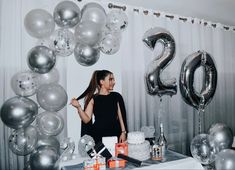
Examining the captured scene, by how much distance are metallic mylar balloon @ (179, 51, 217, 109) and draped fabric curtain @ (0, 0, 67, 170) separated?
5.73ft

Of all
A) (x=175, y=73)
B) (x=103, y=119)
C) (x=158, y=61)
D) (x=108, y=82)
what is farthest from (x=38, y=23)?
(x=175, y=73)

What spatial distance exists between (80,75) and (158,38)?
3.22 feet

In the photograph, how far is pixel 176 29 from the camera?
3545 mm

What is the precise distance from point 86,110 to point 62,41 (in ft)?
2.77

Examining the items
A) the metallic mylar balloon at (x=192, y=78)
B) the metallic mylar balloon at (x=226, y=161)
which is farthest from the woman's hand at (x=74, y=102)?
the metallic mylar balloon at (x=226, y=161)

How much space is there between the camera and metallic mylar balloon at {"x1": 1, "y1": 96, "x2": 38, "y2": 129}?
6.22ft

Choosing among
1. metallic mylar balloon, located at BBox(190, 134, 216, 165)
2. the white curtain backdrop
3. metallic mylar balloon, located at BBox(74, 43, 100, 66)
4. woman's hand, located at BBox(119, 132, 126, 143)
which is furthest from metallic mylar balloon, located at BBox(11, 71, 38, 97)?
metallic mylar balloon, located at BBox(190, 134, 216, 165)

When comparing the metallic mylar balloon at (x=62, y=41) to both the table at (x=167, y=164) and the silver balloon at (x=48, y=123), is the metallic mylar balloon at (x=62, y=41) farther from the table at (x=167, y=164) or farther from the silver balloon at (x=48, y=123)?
the table at (x=167, y=164)

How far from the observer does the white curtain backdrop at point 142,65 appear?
237 centimetres

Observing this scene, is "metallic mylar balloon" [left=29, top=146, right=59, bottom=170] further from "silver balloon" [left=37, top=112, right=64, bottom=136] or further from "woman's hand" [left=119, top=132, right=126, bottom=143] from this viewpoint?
"woman's hand" [left=119, top=132, right=126, bottom=143]

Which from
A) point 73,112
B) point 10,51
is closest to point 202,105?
point 73,112

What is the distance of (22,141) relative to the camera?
201 cm

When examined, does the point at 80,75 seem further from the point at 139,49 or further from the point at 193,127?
the point at 193,127

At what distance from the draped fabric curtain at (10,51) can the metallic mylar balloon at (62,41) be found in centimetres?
45
